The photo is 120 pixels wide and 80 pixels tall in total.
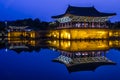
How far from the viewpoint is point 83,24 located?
33.6m

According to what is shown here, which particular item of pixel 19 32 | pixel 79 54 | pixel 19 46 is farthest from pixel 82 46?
pixel 19 32

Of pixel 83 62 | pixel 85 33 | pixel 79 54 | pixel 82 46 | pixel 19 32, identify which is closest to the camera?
pixel 83 62

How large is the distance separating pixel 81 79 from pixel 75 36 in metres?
27.3

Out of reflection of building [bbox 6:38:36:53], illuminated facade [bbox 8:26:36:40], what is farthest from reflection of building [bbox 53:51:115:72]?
illuminated facade [bbox 8:26:36:40]

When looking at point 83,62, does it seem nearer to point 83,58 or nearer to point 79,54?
point 83,58

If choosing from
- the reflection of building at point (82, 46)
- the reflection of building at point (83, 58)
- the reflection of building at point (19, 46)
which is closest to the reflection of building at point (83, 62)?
the reflection of building at point (83, 58)

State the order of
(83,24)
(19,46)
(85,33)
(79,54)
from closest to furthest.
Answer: (79,54) < (19,46) < (83,24) < (85,33)

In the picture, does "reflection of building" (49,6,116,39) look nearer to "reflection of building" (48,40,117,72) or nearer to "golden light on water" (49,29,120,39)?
"golden light on water" (49,29,120,39)

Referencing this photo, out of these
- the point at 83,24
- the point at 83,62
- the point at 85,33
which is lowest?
the point at 83,62

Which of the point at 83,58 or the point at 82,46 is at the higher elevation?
the point at 82,46

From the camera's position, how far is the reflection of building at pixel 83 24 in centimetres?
3319

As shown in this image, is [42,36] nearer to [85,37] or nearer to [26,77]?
[85,37]

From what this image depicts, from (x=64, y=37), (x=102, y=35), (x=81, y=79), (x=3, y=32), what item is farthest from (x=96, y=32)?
(x=81, y=79)

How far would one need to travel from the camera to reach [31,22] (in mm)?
57312
